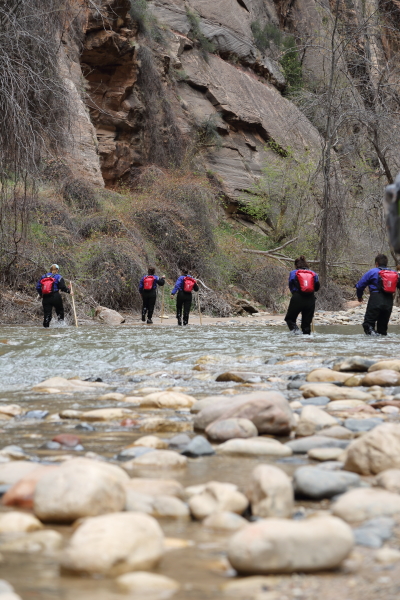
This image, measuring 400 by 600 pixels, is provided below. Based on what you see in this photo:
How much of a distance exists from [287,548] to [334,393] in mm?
3498

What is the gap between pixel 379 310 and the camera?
12.5 m

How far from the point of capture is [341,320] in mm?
20469

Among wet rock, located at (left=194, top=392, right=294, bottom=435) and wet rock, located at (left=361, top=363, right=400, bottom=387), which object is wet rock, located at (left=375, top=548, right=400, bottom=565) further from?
wet rock, located at (left=361, top=363, right=400, bottom=387)

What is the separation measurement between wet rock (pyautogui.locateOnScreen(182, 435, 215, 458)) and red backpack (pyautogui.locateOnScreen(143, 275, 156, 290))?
14.2 m

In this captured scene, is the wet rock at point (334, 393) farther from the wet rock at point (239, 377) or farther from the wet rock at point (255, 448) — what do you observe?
the wet rock at point (255, 448)

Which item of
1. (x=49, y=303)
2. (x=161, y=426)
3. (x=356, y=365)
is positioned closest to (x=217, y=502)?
(x=161, y=426)

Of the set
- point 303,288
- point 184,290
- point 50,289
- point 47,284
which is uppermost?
point 303,288

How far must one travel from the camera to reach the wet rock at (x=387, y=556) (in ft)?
5.71

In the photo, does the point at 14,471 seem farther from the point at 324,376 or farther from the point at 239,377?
the point at 324,376

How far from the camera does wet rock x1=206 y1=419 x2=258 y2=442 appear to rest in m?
3.58

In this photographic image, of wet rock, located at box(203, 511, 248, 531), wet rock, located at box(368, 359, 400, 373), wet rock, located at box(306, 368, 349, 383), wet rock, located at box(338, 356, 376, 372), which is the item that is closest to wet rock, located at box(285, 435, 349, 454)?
wet rock, located at box(203, 511, 248, 531)

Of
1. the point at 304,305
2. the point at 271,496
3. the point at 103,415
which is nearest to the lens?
the point at 271,496

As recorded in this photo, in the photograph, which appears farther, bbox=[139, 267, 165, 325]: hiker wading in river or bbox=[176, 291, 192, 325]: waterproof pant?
bbox=[139, 267, 165, 325]: hiker wading in river

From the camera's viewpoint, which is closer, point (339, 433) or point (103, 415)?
point (339, 433)
